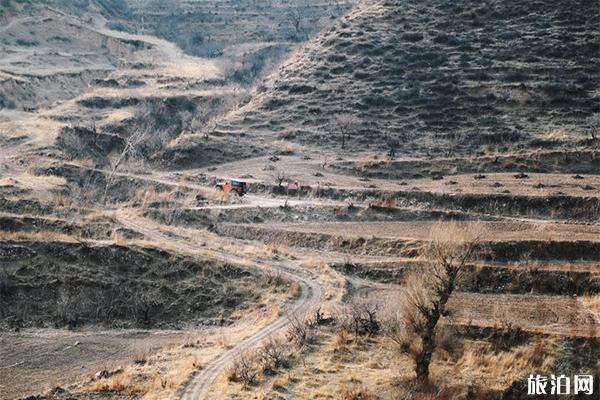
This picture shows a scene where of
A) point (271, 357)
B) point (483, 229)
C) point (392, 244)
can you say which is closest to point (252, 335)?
point (271, 357)

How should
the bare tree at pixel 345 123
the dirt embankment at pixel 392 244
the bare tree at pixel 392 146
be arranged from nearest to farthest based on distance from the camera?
the dirt embankment at pixel 392 244
the bare tree at pixel 392 146
the bare tree at pixel 345 123

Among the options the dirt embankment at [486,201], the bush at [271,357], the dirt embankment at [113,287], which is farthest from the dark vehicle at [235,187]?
the bush at [271,357]

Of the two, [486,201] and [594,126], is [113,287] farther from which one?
[594,126]

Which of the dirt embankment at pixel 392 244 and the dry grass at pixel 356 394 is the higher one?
the dirt embankment at pixel 392 244

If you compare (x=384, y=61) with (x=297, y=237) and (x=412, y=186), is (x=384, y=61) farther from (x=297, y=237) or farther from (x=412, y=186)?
(x=297, y=237)

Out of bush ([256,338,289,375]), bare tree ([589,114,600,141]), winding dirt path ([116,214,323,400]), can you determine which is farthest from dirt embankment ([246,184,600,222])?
bush ([256,338,289,375])

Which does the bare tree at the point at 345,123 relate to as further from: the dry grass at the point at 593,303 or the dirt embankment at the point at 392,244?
the dry grass at the point at 593,303

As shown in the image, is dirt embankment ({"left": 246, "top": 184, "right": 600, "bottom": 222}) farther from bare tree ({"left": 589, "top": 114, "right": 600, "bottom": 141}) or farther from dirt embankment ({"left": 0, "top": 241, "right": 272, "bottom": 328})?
dirt embankment ({"left": 0, "top": 241, "right": 272, "bottom": 328})
